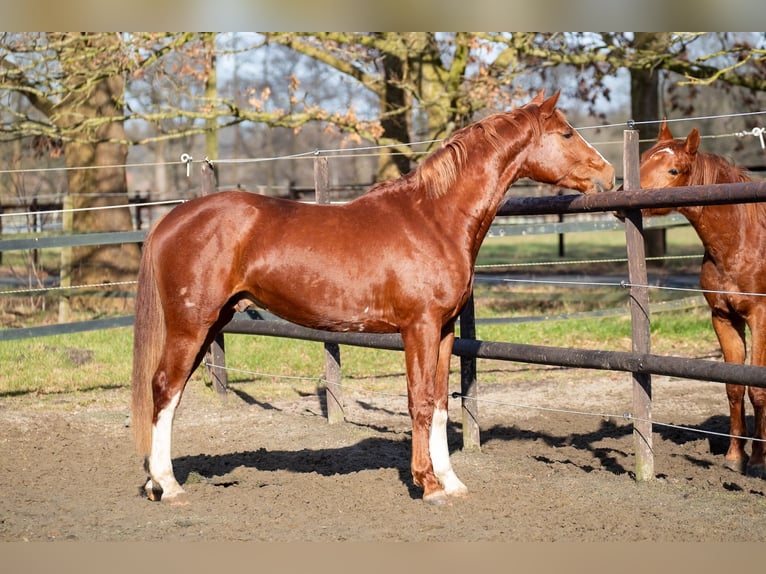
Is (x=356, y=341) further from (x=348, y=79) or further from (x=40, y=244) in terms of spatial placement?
(x=348, y=79)

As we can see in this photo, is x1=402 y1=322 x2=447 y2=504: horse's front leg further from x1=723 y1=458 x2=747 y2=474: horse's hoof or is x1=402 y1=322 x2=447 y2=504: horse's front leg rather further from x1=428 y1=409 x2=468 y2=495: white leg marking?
x1=723 y1=458 x2=747 y2=474: horse's hoof

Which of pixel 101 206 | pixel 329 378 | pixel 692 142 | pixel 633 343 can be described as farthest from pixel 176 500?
pixel 101 206

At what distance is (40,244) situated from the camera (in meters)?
8.55

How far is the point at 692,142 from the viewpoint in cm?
538

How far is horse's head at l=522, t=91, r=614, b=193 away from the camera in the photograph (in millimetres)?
4973

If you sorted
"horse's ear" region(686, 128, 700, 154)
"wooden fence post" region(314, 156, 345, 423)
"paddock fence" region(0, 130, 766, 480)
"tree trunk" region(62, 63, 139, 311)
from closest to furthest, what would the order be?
"paddock fence" region(0, 130, 766, 480)
"horse's ear" region(686, 128, 700, 154)
"wooden fence post" region(314, 156, 345, 423)
"tree trunk" region(62, 63, 139, 311)

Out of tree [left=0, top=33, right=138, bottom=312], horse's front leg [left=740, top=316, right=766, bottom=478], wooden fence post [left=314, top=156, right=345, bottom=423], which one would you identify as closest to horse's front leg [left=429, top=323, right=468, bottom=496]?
horse's front leg [left=740, top=316, right=766, bottom=478]

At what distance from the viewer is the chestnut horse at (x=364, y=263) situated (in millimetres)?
4758

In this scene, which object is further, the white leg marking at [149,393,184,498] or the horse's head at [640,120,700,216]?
the horse's head at [640,120,700,216]

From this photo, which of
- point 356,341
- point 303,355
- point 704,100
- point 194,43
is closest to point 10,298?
point 194,43

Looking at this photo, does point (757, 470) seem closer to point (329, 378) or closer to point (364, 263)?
point (364, 263)

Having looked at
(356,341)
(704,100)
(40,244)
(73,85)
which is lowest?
(356,341)

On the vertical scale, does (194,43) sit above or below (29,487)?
above

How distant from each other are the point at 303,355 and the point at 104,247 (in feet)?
18.0
